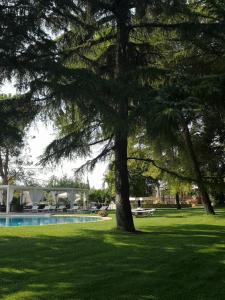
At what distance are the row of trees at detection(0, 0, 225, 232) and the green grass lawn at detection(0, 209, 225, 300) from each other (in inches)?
88.5

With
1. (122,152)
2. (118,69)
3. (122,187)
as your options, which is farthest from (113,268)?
(118,69)

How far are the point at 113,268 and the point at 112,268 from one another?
2 cm

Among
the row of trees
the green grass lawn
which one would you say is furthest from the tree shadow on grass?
the row of trees

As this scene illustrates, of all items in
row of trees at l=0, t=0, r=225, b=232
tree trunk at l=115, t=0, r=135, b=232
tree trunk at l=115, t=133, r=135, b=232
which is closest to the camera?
row of trees at l=0, t=0, r=225, b=232

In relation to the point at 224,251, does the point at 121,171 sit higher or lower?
higher

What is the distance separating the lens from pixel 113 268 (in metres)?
7.20

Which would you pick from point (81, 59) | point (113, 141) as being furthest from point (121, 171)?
point (81, 59)

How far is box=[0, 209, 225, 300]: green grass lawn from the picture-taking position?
5.70 meters

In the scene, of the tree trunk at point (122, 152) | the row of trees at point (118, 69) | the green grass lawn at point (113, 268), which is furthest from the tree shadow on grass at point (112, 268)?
the tree trunk at point (122, 152)

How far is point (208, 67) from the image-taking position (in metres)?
11.5

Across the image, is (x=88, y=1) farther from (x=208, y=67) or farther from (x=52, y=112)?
(x=208, y=67)

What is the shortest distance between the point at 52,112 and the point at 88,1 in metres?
2.86

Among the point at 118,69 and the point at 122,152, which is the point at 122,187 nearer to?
the point at 122,152

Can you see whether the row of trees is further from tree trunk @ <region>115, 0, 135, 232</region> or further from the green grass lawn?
the green grass lawn
